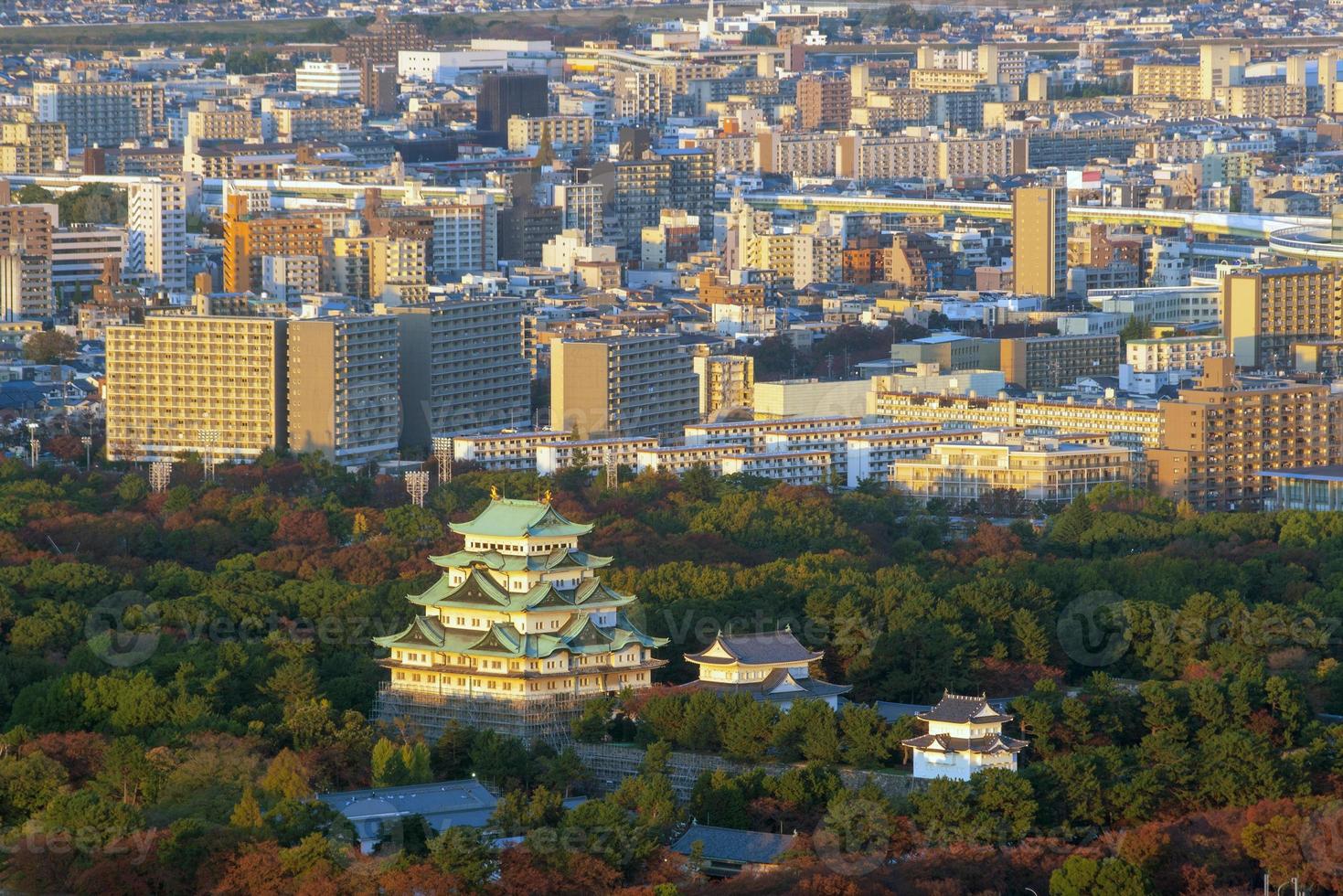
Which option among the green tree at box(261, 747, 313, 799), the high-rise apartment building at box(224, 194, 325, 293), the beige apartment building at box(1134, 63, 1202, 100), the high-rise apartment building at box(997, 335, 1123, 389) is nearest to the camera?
the green tree at box(261, 747, 313, 799)

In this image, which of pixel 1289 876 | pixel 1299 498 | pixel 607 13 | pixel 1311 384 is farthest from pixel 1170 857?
pixel 607 13

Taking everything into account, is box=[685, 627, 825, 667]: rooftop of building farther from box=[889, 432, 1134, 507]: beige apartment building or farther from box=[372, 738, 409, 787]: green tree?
box=[889, 432, 1134, 507]: beige apartment building

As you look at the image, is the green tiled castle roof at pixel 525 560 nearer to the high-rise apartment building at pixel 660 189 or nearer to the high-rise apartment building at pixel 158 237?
the high-rise apartment building at pixel 158 237

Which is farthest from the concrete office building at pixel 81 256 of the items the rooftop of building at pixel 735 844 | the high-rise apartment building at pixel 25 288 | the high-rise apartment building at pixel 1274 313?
the rooftop of building at pixel 735 844

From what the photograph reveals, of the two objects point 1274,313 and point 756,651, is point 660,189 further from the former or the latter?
point 756,651

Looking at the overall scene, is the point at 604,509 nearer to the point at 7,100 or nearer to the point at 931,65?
the point at 7,100

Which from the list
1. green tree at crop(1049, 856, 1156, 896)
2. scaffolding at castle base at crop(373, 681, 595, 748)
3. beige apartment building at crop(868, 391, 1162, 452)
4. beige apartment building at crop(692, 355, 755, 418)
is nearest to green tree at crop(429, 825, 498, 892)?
green tree at crop(1049, 856, 1156, 896)
